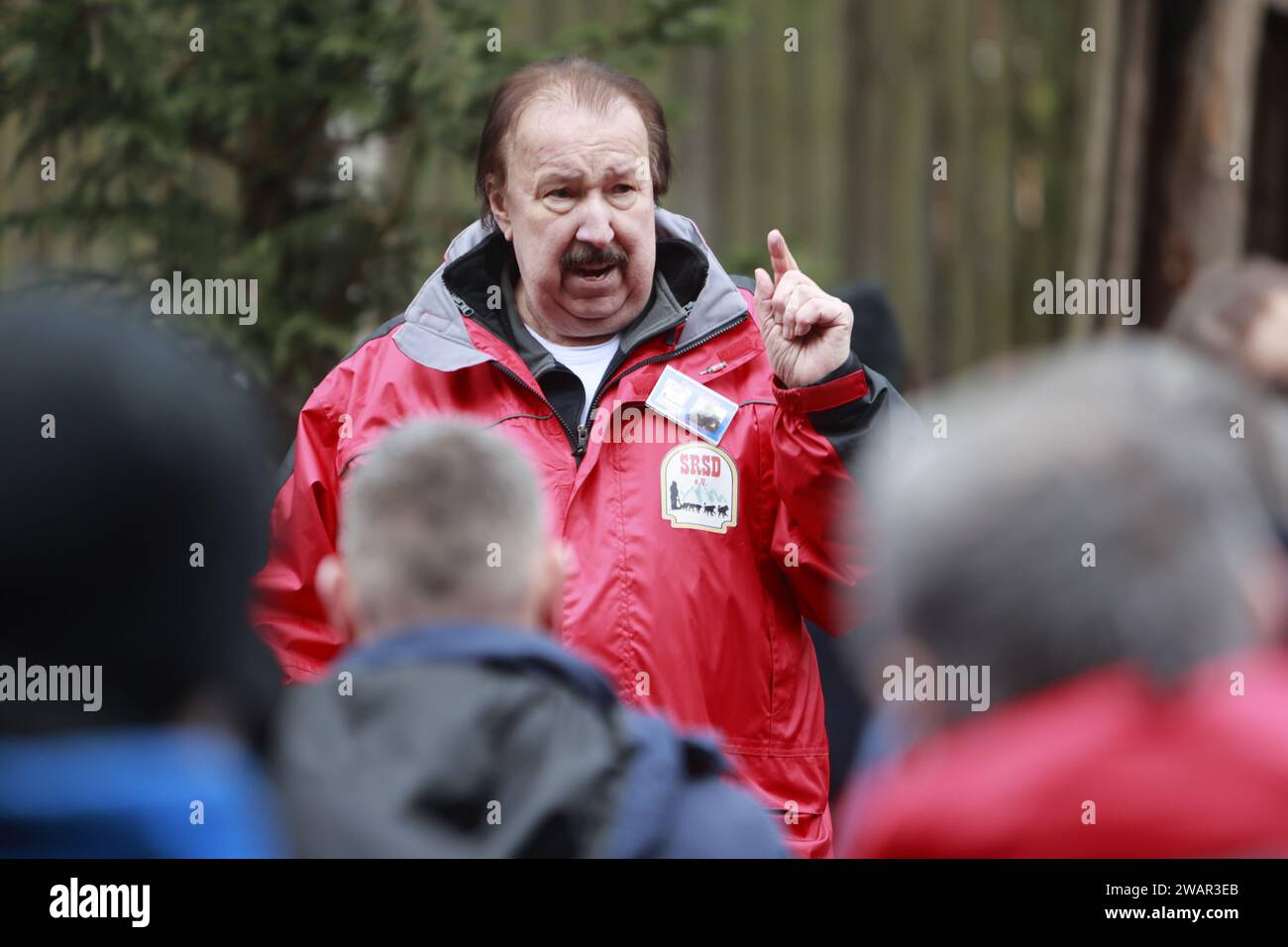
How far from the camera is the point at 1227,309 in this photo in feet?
8.55

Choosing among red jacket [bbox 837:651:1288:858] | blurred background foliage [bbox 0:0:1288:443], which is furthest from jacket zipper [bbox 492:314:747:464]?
red jacket [bbox 837:651:1288:858]

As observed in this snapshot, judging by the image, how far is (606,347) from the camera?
3.15 meters

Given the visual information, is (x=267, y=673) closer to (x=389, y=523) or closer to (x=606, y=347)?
(x=389, y=523)

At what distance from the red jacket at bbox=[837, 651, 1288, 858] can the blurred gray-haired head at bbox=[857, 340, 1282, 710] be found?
0.03 metres

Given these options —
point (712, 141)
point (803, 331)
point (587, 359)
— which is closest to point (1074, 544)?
point (803, 331)

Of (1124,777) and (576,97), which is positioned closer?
(1124,777)

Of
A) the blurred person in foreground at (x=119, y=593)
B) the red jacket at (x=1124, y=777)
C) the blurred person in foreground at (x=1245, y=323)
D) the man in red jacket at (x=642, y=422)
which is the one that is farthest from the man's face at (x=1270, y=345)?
the blurred person in foreground at (x=119, y=593)

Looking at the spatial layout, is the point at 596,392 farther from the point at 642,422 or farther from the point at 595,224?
the point at 595,224

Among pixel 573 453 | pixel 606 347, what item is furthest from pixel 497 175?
pixel 573 453

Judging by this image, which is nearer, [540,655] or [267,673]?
[267,673]

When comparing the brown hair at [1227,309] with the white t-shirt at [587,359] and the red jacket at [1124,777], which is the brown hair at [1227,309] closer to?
the white t-shirt at [587,359]

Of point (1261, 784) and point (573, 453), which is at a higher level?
point (573, 453)

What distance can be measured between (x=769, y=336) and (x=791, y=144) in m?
3.27

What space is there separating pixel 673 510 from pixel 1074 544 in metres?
1.54
